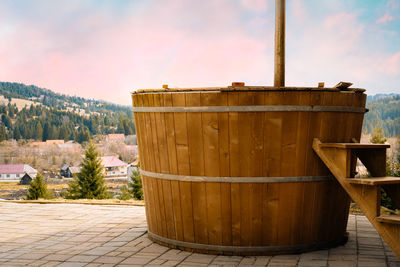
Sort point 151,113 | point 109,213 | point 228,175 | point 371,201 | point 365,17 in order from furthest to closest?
point 365,17, point 109,213, point 151,113, point 228,175, point 371,201

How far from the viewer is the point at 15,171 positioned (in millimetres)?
61312

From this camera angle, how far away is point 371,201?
312 cm

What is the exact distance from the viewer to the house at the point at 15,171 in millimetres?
59219

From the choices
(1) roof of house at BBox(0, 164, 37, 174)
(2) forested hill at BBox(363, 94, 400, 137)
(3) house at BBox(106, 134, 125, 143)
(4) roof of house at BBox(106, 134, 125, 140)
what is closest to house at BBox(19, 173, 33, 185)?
(1) roof of house at BBox(0, 164, 37, 174)

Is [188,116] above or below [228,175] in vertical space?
above

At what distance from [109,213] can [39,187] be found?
90.5 ft

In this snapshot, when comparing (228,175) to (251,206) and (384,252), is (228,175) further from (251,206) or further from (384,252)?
(384,252)

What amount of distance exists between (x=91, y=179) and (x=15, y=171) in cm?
3334

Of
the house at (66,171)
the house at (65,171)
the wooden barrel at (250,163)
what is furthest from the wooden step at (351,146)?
the house at (65,171)

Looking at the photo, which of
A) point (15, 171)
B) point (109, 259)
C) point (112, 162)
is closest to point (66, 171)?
point (112, 162)

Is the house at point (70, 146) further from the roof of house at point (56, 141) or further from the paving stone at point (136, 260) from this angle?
the paving stone at point (136, 260)

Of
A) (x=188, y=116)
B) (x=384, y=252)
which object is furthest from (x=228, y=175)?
(x=384, y=252)

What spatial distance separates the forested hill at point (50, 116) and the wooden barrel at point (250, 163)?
5726 centimetres

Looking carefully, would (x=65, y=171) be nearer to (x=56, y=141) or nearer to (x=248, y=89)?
(x=56, y=141)
